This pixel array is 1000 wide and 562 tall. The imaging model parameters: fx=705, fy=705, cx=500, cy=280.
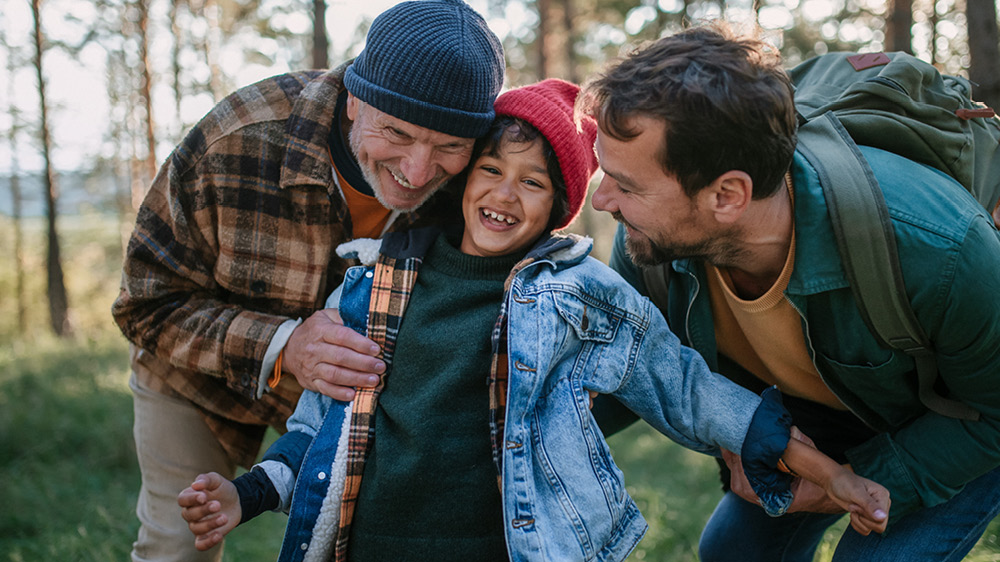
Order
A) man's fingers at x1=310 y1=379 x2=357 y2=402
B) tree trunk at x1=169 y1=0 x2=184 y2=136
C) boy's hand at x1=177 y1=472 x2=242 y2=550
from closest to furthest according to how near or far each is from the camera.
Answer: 1. boy's hand at x1=177 y1=472 x2=242 y2=550
2. man's fingers at x1=310 y1=379 x2=357 y2=402
3. tree trunk at x1=169 y1=0 x2=184 y2=136

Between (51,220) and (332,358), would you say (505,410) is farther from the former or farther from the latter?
(51,220)

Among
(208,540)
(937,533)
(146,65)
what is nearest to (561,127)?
(208,540)

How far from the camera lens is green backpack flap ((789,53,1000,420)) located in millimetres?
2197

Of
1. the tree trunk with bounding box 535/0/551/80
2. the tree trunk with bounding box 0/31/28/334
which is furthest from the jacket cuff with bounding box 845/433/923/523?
the tree trunk with bounding box 0/31/28/334

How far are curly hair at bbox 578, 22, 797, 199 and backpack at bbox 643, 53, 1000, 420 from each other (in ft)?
0.63

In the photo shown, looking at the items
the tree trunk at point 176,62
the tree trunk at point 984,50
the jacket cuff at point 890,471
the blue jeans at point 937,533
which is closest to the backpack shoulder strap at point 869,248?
the jacket cuff at point 890,471

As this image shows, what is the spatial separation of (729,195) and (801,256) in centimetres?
31

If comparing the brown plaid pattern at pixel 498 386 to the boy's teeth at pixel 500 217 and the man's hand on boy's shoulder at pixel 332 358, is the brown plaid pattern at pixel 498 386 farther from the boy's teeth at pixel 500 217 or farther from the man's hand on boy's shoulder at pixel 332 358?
the man's hand on boy's shoulder at pixel 332 358

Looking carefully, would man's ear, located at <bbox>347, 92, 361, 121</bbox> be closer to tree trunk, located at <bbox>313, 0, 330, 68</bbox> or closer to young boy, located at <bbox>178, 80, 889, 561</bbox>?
young boy, located at <bbox>178, 80, 889, 561</bbox>

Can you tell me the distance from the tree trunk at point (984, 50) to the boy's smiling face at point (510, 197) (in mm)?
4325

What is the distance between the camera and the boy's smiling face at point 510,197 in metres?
2.47

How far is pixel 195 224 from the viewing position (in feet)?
9.44

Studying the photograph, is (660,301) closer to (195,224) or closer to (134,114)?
(195,224)

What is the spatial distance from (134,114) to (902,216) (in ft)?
71.2
